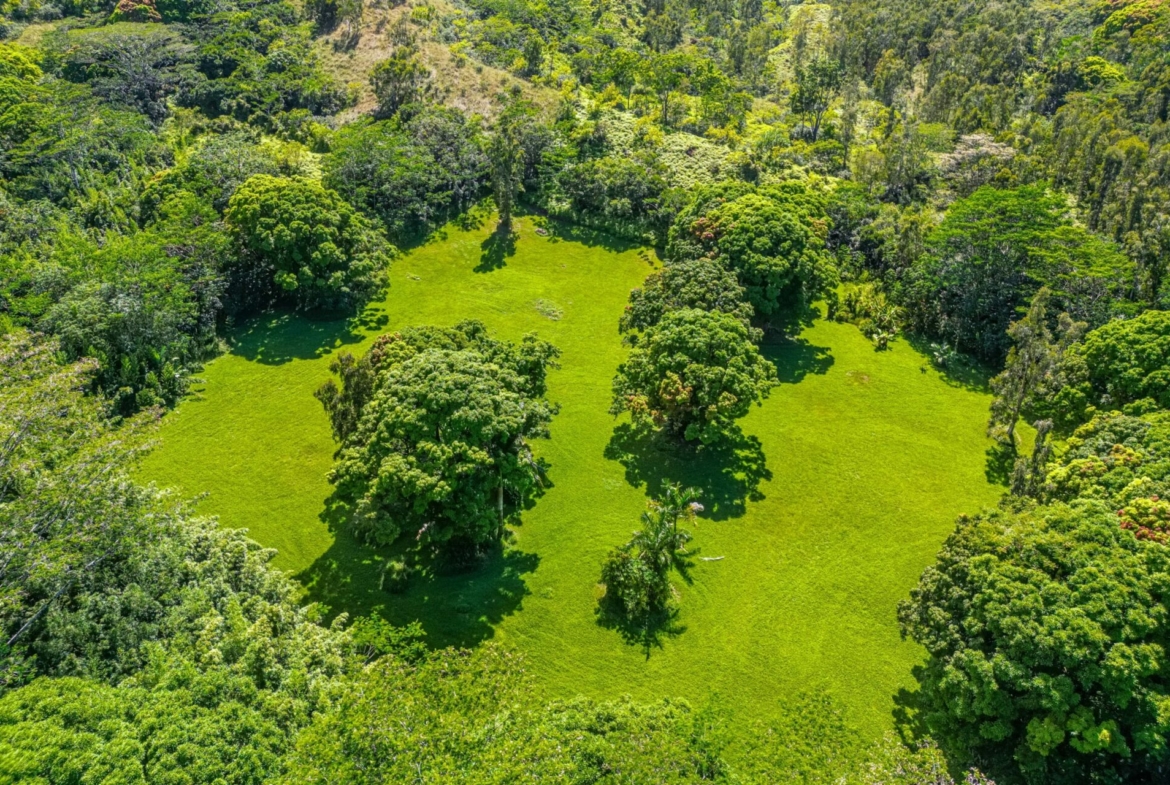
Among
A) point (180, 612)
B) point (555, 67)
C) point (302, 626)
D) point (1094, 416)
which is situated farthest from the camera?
point (555, 67)

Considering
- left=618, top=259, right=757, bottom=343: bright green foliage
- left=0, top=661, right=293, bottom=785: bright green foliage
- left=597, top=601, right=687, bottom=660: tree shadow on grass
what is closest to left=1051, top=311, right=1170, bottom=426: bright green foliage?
left=618, top=259, right=757, bottom=343: bright green foliage

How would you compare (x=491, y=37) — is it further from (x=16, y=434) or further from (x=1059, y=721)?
(x=1059, y=721)

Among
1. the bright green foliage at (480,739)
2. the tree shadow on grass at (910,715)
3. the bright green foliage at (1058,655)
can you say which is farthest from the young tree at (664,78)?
the bright green foliage at (480,739)

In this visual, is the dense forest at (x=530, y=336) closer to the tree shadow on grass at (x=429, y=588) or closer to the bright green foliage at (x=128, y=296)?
the bright green foliage at (x=128, y=296)

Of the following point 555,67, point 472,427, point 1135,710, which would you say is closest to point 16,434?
point 472,427

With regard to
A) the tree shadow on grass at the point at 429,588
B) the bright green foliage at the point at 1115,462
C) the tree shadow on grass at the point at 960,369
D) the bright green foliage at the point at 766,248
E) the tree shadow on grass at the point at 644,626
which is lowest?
the tree shadow on grass at the point at 429,588

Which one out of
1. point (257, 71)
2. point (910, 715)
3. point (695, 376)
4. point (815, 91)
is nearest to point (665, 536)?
point (695, 376)

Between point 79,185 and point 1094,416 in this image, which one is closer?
point 1094,416
